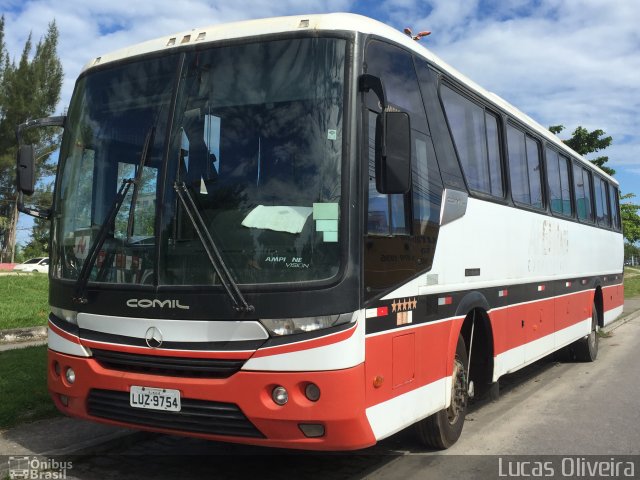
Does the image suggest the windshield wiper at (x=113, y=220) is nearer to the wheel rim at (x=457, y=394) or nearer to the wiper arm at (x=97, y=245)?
the wiper arm at (x=97, y=245)

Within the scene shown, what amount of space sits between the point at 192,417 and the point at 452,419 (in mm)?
2479

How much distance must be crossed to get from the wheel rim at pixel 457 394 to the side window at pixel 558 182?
363cm

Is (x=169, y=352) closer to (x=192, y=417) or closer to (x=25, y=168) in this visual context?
(x=192, y=417)

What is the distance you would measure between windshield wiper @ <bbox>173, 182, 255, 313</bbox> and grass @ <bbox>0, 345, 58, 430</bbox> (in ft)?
9.95

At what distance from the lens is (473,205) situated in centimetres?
571

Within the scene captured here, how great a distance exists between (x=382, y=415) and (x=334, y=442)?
0.42 meters

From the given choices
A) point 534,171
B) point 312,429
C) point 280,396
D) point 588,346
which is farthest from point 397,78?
point 588,346

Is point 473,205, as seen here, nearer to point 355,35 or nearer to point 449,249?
point 449,249

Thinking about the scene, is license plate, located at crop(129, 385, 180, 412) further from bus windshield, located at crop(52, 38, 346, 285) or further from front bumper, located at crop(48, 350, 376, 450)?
bus windshield, located at crop(52, 38, 346, 285)

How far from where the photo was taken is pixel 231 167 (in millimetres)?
4172

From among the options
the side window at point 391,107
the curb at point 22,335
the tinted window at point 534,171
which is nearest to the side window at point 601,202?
the tinted window at point 534,171

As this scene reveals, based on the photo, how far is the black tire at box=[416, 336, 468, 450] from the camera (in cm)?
523

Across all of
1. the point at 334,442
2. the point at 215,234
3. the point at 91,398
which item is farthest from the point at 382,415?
the point at 91,398

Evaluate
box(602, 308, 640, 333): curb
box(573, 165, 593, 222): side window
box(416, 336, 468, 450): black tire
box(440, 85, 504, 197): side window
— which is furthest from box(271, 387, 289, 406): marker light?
box(602, 308, 640, 333): curb
